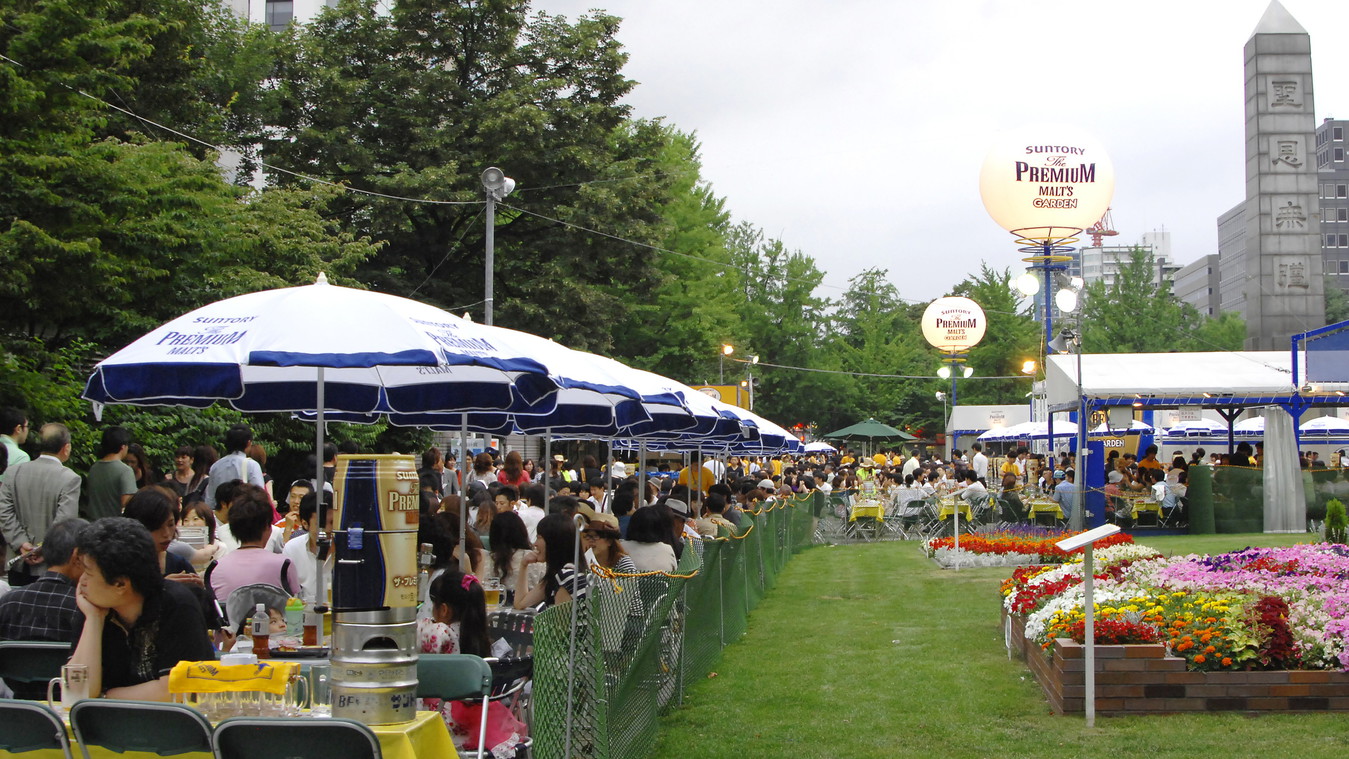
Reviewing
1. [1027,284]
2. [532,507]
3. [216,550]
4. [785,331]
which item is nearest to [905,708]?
[532,507]

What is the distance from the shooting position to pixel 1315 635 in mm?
8586

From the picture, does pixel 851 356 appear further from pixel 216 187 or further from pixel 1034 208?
pixel 216 187

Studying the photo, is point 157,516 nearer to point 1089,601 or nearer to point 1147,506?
point 1089,601

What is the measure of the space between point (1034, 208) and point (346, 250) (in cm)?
1494

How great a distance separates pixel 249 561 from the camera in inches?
289

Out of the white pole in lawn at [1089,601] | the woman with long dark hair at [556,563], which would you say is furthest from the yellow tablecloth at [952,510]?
the woman with long dark hair at [556,563]

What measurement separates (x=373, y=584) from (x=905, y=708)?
5960mm

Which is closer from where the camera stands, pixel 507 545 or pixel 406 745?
pixel 406 745

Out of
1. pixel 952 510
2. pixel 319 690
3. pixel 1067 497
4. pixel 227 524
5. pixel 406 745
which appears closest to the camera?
pixel 406 745

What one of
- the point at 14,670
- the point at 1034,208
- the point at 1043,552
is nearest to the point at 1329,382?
the point at 1034,208

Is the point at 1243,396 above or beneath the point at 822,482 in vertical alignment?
above

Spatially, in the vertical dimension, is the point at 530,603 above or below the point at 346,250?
below

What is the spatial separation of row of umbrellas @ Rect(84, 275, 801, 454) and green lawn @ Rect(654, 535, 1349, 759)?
99.8 inches

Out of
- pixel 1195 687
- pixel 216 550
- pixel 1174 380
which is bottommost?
pixel 1195 687
